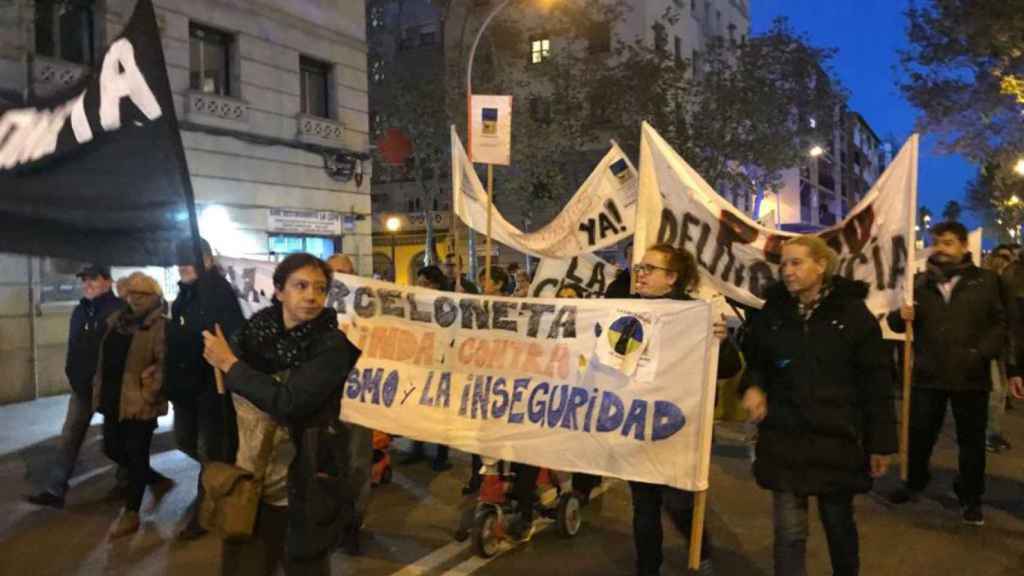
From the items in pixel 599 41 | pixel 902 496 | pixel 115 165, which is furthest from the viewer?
pixel 599 41

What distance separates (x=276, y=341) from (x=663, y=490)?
2.28m

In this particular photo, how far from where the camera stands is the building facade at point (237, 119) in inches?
492

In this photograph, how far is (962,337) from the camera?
578 cm

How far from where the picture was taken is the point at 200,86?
15570 millimetres

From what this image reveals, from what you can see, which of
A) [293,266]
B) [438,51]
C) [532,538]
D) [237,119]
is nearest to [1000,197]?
[438,51]

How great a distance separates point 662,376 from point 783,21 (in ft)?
105

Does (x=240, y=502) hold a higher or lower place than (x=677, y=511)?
higher

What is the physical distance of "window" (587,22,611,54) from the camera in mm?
36647

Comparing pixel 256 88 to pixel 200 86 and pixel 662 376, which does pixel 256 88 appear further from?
pixel 662 376

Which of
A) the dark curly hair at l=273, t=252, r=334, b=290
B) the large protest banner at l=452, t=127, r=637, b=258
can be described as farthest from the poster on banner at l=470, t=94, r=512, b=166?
the dark curly hair at l=273, t=252, r=334, b=290

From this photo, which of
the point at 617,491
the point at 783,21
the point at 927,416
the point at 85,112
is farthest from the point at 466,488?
the point at 783,21

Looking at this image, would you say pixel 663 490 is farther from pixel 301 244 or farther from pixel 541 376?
pixel 301 244

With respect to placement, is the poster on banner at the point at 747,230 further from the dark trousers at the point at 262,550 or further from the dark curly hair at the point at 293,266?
the dark trousers at the point at 262,550

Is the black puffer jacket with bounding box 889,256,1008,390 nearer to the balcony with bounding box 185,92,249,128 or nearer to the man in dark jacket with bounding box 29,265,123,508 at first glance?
the man in dark jacket with bounding box 29,265,123,508
